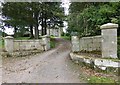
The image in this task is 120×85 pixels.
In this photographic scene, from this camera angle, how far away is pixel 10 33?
32.5m

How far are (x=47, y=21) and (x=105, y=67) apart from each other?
1986cm

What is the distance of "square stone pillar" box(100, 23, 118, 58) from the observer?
31.3 feet

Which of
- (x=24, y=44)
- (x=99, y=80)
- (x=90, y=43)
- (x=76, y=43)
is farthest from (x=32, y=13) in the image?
(x=99, y=80)

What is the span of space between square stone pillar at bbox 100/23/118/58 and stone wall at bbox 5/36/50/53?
8.41 m

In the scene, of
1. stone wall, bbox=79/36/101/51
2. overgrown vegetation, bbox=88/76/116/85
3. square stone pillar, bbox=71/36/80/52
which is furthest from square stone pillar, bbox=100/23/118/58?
square stone pillar, bbox=71/36/80/52

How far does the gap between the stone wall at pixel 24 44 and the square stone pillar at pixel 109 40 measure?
27.6 ft

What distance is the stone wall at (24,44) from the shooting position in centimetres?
1604

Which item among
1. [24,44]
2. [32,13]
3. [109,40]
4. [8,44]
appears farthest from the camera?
[32,13]

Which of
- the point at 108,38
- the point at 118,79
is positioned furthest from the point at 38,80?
the point at 108,38

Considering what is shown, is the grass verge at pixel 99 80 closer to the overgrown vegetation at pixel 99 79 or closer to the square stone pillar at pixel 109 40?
the overgrown vegetation at pixel 99 79

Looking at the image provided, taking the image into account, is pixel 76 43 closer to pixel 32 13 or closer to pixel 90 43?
pixel 90 43

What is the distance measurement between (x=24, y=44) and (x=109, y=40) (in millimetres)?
8769

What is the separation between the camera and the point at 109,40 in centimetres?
966

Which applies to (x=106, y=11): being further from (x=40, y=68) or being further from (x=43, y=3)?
(x=43, y=3)
